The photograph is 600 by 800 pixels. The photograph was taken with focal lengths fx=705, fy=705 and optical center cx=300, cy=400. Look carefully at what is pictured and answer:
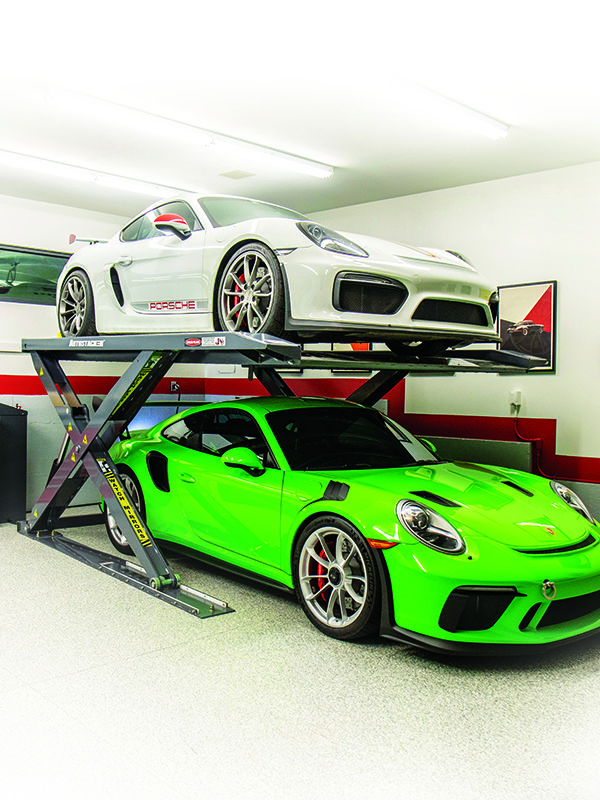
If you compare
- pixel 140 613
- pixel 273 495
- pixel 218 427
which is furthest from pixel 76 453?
pixel 273 495

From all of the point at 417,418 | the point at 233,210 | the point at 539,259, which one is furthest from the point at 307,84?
the point at 417,418

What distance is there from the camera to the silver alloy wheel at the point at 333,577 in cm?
357

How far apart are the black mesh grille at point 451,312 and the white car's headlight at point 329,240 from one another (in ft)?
1.55

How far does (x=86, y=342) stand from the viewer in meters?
5.08

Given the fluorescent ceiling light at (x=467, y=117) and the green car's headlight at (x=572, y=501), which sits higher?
the fluorescent ceiling light at (x=467, y=117)

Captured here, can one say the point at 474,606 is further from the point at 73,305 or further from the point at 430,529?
the point at 73,305

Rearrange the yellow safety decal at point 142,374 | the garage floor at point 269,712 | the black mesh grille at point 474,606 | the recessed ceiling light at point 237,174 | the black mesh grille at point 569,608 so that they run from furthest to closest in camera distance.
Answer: the recessed ceiling light at point 237,174
the yellow safety decal at point 142,374
the black mesh grille at point 569,608
the black mesh grille at point 474,606
the garage floor at point 269,712

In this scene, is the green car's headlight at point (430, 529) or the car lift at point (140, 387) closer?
the green car's headlight at point (430, 529)

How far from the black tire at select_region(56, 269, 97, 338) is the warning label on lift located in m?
1.11

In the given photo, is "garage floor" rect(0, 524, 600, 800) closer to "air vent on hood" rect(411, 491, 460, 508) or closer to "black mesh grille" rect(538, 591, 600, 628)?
"black mesh grille" rect(538, 591, 600, 628)

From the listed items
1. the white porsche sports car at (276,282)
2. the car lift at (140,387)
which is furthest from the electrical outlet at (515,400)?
the white porsche sports car at (276,282)

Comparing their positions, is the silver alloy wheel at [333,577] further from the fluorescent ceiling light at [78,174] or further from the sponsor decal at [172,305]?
the fluorescent ceiling light at [78,174]

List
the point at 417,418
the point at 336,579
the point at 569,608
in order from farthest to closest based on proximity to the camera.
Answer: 1. the point at 417,418
2. the point at 336,579
3. the point at 569,608

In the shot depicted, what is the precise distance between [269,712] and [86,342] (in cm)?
310
